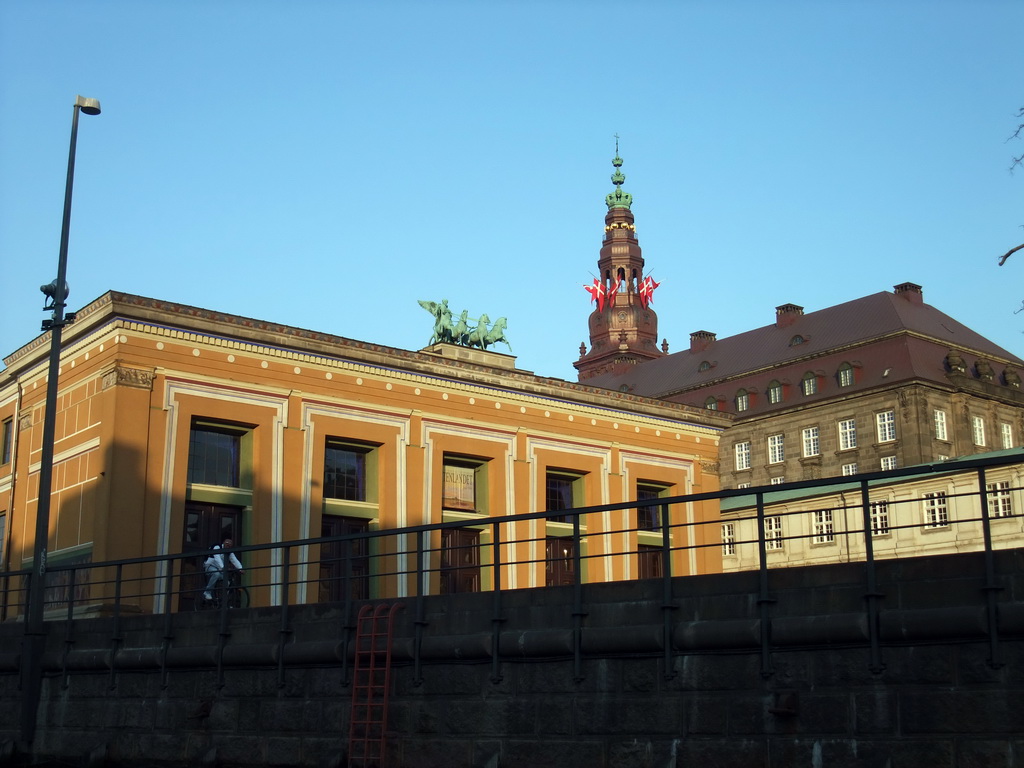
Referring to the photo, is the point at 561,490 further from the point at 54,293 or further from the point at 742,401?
the point at 742,401

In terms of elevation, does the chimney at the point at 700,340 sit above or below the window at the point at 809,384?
above

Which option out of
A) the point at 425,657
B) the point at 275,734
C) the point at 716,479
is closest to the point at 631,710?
the point at 425,657

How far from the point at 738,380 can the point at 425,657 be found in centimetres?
8401

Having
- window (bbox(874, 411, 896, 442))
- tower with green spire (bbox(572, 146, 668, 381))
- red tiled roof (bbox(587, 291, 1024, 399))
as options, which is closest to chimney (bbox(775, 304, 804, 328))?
red tiled roof (bbox(587, 291, 1024, 399))

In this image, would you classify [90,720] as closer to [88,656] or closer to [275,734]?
[88,656]

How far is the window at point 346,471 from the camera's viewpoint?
38.9 metres

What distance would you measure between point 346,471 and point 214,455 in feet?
15.0

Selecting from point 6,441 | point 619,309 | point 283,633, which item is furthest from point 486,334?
point 619,309

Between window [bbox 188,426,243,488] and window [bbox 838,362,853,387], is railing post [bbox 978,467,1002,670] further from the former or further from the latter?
window [bbox 838,362,853,387]

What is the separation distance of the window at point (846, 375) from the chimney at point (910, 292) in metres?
9.69

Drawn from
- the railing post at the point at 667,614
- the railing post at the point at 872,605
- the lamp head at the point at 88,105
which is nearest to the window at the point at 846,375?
the lamp head at the point at 88,105

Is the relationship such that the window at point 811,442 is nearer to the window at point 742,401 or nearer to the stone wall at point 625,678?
the window at point 742,401

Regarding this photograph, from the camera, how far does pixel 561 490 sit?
45469 mm

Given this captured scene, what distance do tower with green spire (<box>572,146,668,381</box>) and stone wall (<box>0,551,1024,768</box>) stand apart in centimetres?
11801
